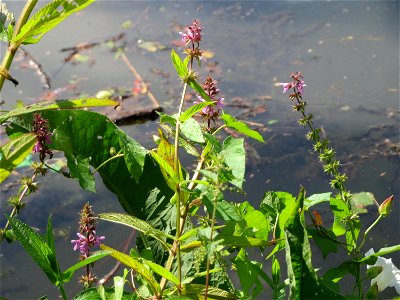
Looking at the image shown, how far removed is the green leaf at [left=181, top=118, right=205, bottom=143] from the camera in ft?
3.51

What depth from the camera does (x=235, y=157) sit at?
109cm

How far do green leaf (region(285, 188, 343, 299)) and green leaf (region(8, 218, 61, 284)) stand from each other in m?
0.40

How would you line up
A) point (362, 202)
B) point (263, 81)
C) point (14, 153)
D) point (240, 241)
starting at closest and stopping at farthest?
point (14, 153) → point (240, 241) → point (362, 202) → point (263, 81)

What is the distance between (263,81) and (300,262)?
9.29 ft

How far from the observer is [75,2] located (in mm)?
1080

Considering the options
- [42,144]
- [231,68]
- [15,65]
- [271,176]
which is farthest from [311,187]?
[15,65]

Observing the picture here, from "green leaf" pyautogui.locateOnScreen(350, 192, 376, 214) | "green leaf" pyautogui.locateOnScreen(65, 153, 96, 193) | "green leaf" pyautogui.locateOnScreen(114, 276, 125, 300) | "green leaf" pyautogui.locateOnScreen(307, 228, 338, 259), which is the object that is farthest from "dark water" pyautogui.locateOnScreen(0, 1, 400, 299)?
"green leaf" pyautogui.locateOnScreen(114, 276, 125, 300)

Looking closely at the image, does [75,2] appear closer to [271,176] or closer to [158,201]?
[158,201]

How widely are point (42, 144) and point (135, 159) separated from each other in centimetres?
17

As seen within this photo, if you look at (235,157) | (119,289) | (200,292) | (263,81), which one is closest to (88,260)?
(119,289)

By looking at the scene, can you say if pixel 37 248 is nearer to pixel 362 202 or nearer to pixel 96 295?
pixel 96 295

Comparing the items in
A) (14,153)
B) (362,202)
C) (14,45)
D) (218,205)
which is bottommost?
(362,202)

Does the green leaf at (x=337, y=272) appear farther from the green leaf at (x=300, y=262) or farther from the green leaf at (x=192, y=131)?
the green leaf at (x=192, y=131)

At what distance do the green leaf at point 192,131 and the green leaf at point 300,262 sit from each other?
0.64 feet
